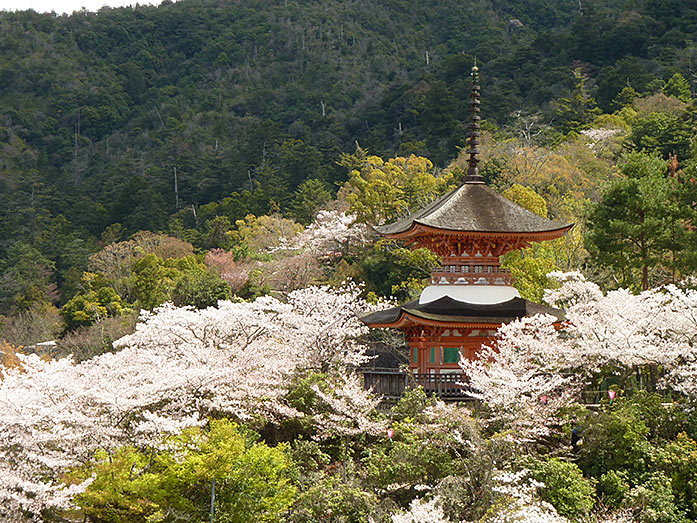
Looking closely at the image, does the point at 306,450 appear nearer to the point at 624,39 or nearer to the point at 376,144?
the point at 376,144

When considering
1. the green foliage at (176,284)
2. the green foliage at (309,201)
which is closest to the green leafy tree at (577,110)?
the green foliage at (309,201)

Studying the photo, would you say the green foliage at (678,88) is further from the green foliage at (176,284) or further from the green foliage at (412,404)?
the green foliage at (412,404)

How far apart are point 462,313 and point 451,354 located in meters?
1.05

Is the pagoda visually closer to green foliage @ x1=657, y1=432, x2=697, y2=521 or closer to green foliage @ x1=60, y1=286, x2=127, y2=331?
green foliage @ x1=657, y1=432, x2=697, y2=521

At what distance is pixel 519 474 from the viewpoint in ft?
48.2

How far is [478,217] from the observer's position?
20625 mm

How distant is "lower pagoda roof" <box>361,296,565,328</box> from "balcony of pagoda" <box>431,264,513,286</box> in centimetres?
67

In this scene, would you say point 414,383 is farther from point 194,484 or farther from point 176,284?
point 176,284

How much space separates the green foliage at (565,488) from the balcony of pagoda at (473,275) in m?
5.89

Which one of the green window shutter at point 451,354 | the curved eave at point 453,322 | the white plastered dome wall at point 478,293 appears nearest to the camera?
the curved eave at point 453,322

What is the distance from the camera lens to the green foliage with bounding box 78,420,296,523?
15.7 metres

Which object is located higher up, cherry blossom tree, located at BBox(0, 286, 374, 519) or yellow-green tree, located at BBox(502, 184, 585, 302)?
yellow-green tree, located at BBox(502, 184, 585, 302)

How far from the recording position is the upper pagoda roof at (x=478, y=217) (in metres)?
20.2

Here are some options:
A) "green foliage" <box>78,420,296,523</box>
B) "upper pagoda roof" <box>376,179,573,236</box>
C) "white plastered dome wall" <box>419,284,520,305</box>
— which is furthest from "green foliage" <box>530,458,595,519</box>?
"upper pagoda roof" <box>376,179,573,236</box>
